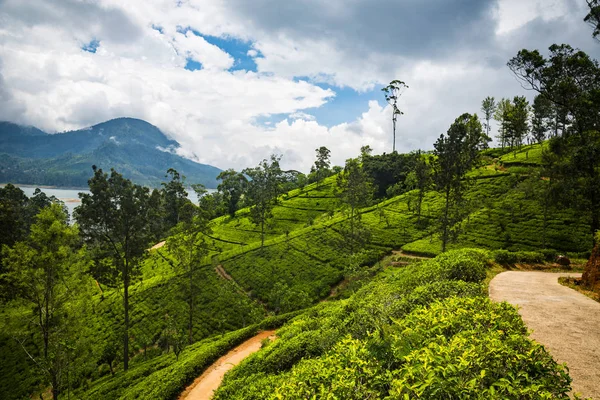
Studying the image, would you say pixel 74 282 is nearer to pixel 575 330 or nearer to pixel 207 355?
pixel 207 355

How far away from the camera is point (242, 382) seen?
12.6m

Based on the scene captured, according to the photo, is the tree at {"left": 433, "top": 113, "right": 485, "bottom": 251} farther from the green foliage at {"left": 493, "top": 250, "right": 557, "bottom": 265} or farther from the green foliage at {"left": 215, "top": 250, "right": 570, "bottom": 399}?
the green foliage at {"left": 215, "top": 250, "right": 570, "bottom": 399}

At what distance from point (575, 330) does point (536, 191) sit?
38.1 m

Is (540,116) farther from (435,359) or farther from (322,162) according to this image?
(435,359)

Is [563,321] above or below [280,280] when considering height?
above

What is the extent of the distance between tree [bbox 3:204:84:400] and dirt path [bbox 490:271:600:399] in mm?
25193

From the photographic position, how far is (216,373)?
17.5 m

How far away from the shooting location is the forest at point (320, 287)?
19.9 ft

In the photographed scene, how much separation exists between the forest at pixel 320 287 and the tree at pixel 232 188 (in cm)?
2720

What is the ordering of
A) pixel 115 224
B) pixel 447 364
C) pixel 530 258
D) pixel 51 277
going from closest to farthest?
pixel 447 364 < pixel 51 277 < pixel 530 258 < pixel 115 224

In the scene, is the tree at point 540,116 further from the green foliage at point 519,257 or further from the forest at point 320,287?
the green foliage at point 519,257

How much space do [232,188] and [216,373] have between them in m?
84.4

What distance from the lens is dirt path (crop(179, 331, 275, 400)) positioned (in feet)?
51.5

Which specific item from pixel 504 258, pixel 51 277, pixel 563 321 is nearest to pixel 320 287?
pixel 504 258
